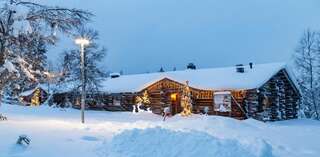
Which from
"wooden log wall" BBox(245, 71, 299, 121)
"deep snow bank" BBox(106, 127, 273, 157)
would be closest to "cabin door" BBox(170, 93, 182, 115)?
"wooden log wall" BBox(245, 71, 299, 121)

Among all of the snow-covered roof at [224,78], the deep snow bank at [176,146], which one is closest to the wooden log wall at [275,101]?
the snow-covered roof at [224,78]

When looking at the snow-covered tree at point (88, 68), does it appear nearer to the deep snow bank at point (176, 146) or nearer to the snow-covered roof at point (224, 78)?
the snow-covered roof at point (224, 78)

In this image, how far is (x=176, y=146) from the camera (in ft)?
47.6

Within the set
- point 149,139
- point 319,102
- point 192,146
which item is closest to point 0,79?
point 149,139

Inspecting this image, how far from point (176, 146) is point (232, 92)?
2217 centimetres

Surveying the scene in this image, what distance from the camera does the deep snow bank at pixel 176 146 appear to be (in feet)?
46.0

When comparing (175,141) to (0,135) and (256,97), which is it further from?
(256,97)

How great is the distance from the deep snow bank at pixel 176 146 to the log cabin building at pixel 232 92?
20.2 m

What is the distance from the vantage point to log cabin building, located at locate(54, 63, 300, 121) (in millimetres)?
35812

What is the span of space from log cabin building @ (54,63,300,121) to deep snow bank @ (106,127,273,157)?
20.2 meters

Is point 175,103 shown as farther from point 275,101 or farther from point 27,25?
point 27,25

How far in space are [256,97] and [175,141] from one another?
22186mm

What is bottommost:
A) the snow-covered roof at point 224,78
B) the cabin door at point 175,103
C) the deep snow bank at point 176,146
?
the deep snow bank at point 176,146

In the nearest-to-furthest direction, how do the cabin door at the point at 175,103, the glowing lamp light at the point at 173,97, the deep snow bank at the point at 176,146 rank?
the deep snow bank at the point at 176,146, the cabin door at the point at 175,103, the glowing lamp light at the point at 173,97
